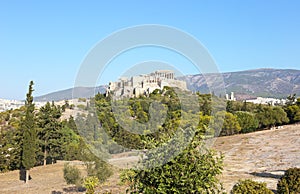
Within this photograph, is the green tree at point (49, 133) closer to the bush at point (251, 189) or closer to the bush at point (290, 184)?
the bush at point (290, 184)

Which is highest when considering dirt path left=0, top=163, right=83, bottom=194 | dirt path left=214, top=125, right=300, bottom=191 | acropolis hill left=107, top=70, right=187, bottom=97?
acropolis hill left=107, top=70, right=187, bottom=97

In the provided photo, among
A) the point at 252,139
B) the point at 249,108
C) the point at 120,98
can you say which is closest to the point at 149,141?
the point at 120,98

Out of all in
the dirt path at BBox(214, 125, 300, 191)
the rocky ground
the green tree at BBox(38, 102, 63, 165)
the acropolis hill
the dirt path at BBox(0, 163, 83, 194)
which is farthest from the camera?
the green tree at BBox(38, 102, 63, 165)

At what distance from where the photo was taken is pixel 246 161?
25438 mm

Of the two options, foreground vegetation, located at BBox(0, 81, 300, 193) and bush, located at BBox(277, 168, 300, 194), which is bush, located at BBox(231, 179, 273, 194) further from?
bush, located at BBox(277, 168, 300, 194)

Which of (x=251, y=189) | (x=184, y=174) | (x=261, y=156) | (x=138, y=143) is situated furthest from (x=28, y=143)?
(x=184, y=174)

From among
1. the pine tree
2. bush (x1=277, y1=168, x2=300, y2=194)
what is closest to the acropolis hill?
bush (x1=277, y1=168, x2=300, y2=194)

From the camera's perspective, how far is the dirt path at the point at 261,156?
18.3 metres

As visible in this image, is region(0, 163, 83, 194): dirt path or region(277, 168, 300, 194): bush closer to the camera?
region(277, 168, 300, 194): bush

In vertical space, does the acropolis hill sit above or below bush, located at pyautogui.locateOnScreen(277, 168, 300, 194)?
above

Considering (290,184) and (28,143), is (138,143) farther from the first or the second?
(28,143)

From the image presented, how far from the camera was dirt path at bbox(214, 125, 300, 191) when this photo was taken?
1833cm

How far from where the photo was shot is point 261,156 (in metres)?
27.2

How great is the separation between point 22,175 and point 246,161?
17.1m
